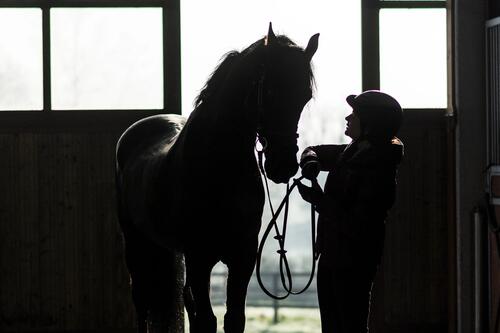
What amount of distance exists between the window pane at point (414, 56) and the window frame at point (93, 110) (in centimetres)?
133

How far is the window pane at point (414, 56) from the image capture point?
554cm

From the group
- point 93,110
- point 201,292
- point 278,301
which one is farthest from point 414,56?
point 278,301

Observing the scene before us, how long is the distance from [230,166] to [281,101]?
47 centimetres

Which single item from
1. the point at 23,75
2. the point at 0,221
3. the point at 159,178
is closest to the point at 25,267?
the point at 0,221

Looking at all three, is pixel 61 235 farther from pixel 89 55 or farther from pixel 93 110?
pixel 89 55

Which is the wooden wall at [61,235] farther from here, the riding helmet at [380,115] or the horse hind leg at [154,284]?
the riding helmet at [380,115]

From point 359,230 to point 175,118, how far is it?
198cm

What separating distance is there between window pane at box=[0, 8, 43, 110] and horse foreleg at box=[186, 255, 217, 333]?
92.7 inches

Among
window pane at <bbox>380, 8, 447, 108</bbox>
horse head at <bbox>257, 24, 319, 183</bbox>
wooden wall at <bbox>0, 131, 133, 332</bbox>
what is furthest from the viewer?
window pane at <bbox>380, 8, 447, 108</bbox>

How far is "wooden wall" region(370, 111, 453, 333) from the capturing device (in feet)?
17.8

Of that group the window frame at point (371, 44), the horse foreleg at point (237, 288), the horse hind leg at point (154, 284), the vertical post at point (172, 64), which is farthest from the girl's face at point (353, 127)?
the vertical post at point (172, 64)

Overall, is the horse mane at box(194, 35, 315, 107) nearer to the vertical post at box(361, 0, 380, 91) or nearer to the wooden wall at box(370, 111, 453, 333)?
the vertical post at box(361, 0, 380, 91)

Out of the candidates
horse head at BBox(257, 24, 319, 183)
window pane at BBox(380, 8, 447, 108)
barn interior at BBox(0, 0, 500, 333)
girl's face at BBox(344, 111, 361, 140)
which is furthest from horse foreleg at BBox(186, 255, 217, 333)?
window pane at BBox(380, 8, 447, 108)

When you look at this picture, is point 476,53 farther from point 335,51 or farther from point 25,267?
point 25,267
